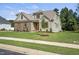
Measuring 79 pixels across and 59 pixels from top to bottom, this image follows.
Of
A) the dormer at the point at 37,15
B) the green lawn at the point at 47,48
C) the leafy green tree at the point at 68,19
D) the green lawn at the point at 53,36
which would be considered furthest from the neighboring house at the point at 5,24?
the leafy green tree at the point at 68,19

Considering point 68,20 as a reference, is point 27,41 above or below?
below

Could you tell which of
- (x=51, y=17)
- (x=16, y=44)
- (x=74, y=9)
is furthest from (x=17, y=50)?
(x=74, y=9)

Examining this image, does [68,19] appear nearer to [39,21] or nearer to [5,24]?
[39,21]

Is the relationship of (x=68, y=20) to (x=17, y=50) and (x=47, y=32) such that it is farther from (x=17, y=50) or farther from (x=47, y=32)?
(x=17, y=50)

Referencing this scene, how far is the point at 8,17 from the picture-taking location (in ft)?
16.0

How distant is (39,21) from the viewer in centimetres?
491

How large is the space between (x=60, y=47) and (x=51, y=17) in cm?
52

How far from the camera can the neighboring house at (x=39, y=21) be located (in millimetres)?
4875

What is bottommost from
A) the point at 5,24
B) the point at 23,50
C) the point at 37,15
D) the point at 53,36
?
the point at 23,50

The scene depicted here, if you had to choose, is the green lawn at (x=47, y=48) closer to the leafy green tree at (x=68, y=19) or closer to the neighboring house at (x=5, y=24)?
the neighboring house at (x=5, y=24)

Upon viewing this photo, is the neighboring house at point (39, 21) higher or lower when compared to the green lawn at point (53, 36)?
higher

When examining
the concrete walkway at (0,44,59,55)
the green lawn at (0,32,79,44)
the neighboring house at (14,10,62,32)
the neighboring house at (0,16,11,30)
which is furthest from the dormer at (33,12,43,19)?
the concrete walkway at (0,44,59,55)

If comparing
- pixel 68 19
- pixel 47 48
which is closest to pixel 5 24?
pixel 47 48

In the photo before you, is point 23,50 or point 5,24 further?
point 5,24
